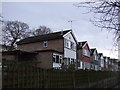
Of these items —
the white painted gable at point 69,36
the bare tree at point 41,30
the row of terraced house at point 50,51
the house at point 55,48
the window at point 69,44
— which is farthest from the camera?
the bare tree at point 41,30

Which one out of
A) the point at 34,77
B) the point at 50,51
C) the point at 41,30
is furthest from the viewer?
the point at 41,30

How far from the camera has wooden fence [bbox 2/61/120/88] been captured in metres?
5.27

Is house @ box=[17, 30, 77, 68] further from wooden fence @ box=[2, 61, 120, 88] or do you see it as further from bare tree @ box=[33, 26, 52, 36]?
bare tree @ box=[33, 26, 52, 36]

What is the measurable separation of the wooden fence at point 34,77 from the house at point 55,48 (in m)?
17.7

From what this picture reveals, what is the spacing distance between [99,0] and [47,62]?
22.3 metres

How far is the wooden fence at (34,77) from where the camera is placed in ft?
17.3

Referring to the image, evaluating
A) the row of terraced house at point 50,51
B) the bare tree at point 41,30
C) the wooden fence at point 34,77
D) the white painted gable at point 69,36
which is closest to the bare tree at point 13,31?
the bare tree at point 41,30

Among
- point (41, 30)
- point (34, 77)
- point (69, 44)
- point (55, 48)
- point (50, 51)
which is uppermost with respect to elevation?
point (41, 30)

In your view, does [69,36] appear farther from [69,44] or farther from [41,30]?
[41,30]

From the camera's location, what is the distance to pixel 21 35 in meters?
49.3

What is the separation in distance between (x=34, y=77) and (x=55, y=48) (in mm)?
25493

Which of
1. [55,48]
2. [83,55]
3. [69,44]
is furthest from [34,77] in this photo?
[83,55]

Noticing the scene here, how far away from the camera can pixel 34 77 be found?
642 centimetres

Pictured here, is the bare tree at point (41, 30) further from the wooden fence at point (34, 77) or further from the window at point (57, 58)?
the wooden fence at point (34, 77)
